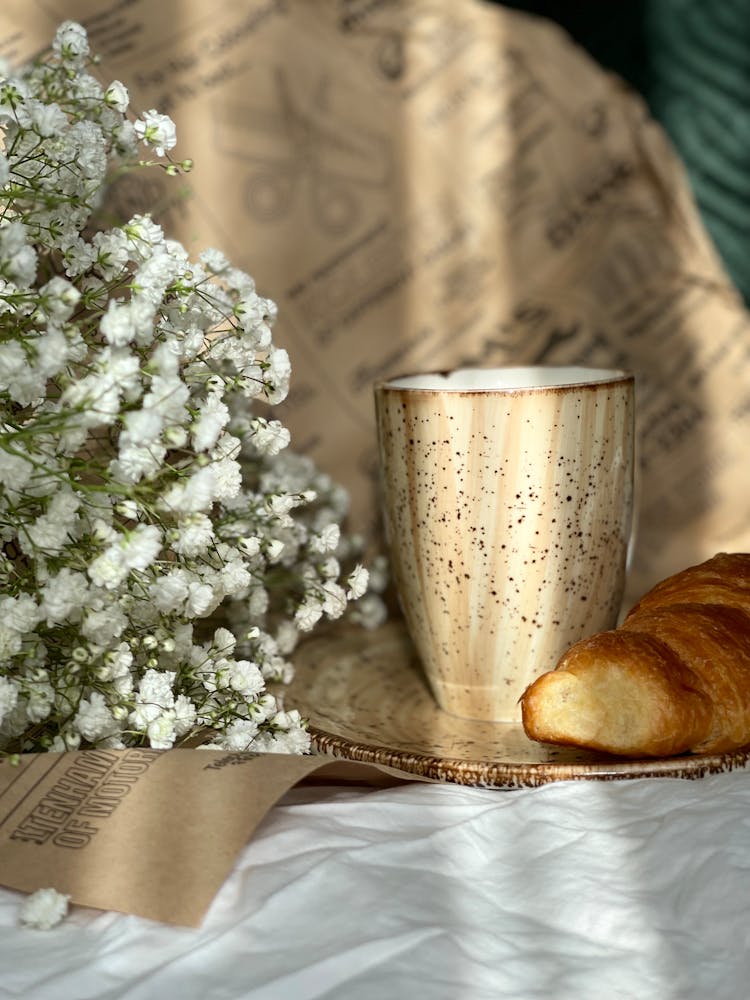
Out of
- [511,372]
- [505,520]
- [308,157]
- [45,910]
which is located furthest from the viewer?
[308,157]

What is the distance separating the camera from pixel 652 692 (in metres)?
0.63

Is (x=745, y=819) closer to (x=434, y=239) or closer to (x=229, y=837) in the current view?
(x=229, y=837)

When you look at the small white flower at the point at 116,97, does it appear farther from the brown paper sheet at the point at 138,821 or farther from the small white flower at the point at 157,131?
the brown paper sheet at the point at 138,821

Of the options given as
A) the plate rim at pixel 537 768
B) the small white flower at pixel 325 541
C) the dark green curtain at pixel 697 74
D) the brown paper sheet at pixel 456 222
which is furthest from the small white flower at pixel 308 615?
the dark green curtain at pixel 697 74

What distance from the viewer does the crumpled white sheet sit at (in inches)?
18.5

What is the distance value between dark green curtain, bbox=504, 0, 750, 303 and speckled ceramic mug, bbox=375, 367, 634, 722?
61 centimetres

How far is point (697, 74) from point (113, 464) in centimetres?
94

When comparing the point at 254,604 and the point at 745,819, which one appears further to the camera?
the point at 254,604

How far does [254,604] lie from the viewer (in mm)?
821

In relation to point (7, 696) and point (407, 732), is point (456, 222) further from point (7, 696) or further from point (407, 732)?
point (7, 696)

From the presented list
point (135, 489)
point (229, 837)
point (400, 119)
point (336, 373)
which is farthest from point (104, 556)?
Answer: point (400, 119)

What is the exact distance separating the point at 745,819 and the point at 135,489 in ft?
1.09

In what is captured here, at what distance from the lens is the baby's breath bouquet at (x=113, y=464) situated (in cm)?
57

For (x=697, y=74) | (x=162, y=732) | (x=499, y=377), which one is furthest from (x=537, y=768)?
(x=697, y=74)
